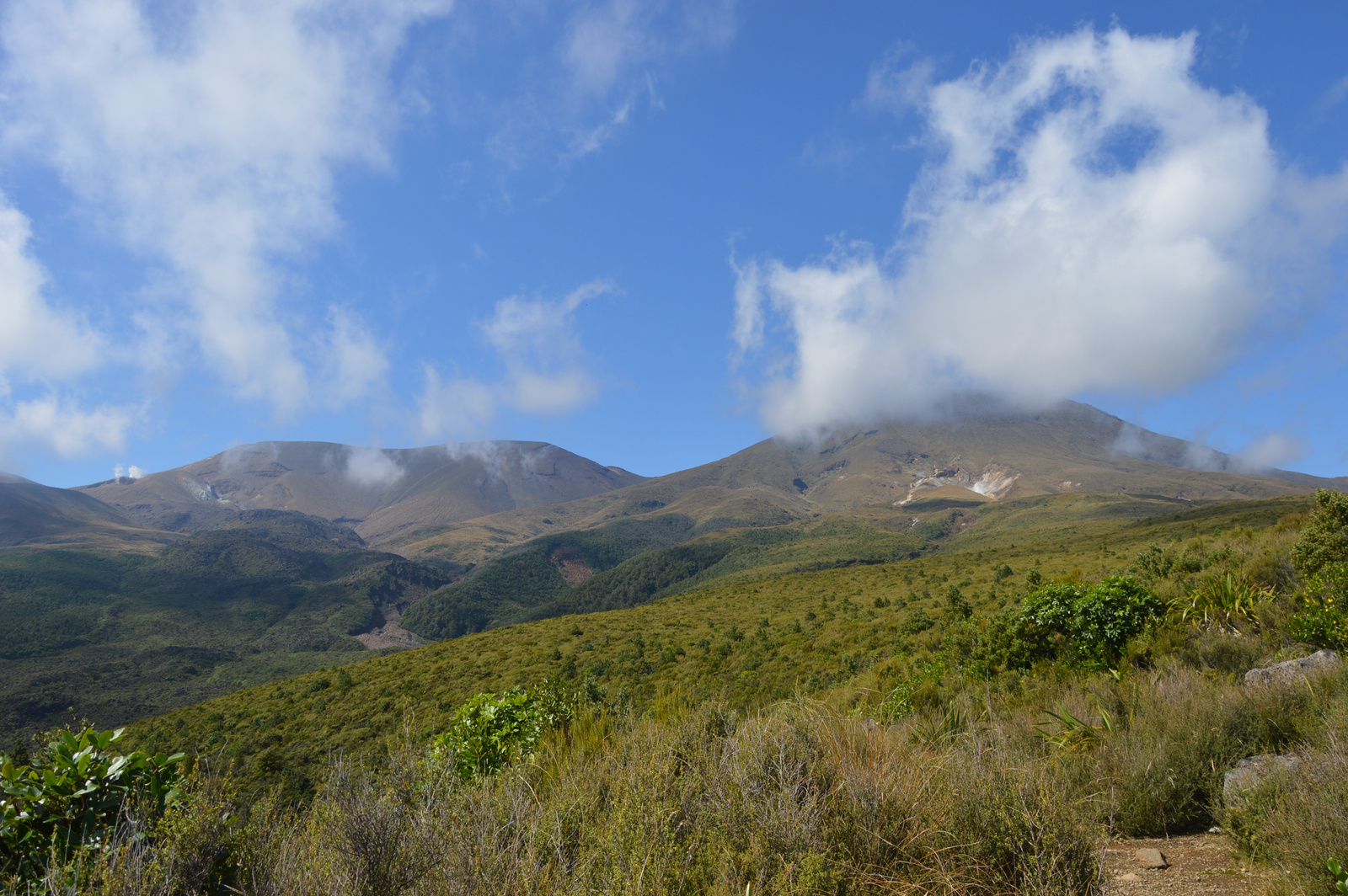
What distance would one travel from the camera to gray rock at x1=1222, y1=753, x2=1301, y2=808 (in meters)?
4.54

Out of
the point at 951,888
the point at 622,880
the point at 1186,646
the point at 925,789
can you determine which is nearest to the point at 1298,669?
the point at 1186,646

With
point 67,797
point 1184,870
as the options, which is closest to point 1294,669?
point 1184,870

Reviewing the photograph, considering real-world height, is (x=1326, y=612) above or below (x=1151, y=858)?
above

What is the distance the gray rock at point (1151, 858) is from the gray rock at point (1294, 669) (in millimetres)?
3246

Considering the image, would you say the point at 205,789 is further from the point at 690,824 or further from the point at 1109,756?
the point at 1109,756

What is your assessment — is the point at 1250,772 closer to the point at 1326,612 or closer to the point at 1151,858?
the point at 1151,858

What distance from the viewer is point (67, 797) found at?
3.45m

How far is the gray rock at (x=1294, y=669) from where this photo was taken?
639 centimetres

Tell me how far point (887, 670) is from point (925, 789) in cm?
1241

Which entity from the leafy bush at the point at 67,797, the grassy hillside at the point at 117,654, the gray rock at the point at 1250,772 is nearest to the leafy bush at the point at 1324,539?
the gray rock at the point at 1250,772

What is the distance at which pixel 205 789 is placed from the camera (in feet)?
12.1

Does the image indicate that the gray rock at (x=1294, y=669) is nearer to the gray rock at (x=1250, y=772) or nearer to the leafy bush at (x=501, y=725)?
the gray rock at (x=1250, y=772)

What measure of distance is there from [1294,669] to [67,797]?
10.9 metres

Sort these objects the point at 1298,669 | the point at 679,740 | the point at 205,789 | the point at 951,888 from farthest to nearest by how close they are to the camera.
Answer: the point at 1298,669 → the point at 679,740 → the point at 205,789 → the point at 951,888
